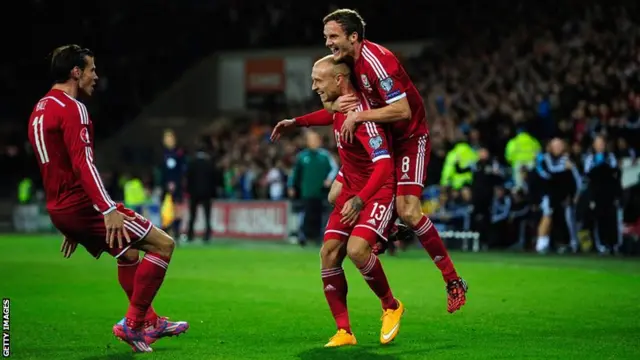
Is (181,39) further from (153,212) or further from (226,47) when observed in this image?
(153,212)

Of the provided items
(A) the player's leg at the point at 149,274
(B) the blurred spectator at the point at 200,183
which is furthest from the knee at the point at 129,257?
(B) the blurred spectator at the point at 200,183

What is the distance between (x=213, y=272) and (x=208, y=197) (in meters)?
8.07

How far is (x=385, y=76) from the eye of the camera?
8625mm

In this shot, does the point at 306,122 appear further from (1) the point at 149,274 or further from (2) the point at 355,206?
(1) the point at 149,274

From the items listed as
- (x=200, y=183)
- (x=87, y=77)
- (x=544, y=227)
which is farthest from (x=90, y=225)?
(x=200, y=183)

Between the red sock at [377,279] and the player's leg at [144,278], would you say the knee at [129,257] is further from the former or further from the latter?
the red sock at [377,279]

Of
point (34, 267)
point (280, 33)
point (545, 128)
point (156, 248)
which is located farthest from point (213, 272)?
point (280, 33)

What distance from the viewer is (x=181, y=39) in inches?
1635

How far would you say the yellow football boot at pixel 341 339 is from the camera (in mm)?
8781

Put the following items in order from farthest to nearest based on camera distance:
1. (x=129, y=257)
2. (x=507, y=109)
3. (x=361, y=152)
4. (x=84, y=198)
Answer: (x=507, y=109) → (x=129, y=257) → (x=361, y=152) → (x=84, y=198)

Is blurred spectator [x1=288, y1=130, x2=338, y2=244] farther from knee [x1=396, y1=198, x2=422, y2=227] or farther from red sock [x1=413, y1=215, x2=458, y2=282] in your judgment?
knee [x1=396, y1=198, x2=422, y2=227]

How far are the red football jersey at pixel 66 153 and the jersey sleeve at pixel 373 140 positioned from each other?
189 centimetres

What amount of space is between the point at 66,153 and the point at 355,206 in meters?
2.14

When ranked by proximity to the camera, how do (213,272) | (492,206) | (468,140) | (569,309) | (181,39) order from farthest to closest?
(181,39) < (468,140) < (492,206) < (213,272) < (569,309)
